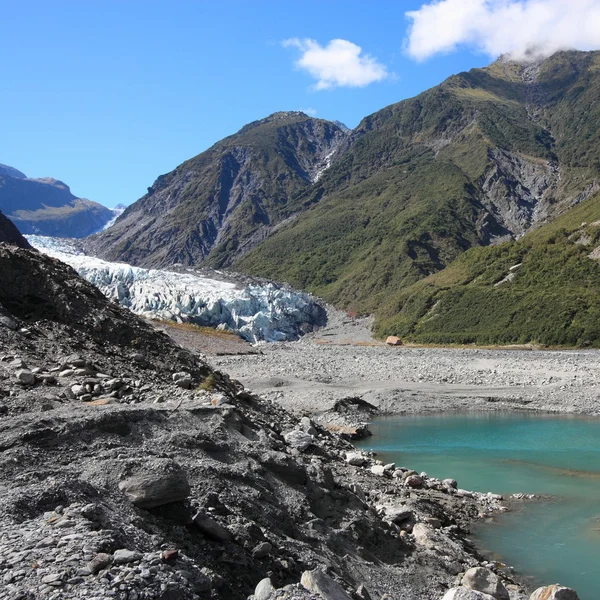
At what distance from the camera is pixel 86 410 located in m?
10.2

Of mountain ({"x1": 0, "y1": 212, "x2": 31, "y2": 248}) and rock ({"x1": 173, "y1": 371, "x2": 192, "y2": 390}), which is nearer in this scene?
rock ({"x1": 173, "y1": 371, "x2": 192, "y2": 390})

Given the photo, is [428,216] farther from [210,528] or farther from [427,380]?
[210,528]

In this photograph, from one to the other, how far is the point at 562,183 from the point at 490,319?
11558cm

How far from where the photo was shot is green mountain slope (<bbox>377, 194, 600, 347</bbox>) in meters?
65.3

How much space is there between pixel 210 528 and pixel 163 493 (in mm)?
719

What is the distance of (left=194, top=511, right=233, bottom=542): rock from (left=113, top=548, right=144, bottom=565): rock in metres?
1.55

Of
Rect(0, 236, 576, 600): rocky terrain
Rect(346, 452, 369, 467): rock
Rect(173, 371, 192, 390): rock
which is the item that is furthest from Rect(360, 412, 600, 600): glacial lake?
Rect(173, 371, 192, 390): rock

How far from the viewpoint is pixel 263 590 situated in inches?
268

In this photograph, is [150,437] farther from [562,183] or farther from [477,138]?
[477,138]

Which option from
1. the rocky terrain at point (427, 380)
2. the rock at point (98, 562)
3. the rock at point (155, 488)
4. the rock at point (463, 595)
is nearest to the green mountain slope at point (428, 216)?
the rocky terrain at point (427, 380)

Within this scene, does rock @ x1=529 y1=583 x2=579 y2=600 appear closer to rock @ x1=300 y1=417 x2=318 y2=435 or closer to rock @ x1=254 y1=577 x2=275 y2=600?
rock @ x1=254 y1=577 x2=275 y2=600

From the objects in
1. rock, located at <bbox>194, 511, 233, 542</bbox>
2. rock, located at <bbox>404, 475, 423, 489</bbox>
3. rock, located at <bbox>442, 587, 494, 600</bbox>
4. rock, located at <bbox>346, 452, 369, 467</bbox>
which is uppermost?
rock, located at <bbox>194, 511, 233, 542</bbox>

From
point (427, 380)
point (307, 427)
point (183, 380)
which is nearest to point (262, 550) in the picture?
point (183, 380)

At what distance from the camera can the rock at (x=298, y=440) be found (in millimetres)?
14107
